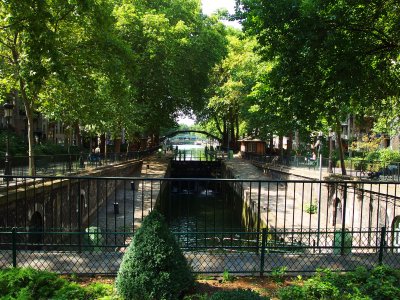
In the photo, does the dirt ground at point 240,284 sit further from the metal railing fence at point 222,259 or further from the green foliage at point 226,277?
the metal railing fence at point 222,259

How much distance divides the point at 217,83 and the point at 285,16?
34409 mm

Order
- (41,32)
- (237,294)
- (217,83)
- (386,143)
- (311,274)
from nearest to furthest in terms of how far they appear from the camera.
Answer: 1. (237,294)
2. (311,274)
3. (41,32)
4. (217,83)
5. (386,143)

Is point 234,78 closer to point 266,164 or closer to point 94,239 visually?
point 266,164

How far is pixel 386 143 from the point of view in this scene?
4834cm

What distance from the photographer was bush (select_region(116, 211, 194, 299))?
452 centimetres

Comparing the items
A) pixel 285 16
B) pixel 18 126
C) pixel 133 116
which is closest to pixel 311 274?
pixel 285 16

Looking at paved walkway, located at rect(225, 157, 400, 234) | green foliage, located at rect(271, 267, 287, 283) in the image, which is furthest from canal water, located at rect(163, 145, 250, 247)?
paved walkway, located at rect(225, 157, 400, 234)

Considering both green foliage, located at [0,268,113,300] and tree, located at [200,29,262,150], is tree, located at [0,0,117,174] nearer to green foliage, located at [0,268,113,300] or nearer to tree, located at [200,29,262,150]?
green foliage, located at [0,268,113,300]

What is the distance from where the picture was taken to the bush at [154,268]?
4.52 m

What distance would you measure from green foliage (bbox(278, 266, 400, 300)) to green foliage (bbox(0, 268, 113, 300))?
2.36 metres

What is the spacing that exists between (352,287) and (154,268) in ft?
8.14

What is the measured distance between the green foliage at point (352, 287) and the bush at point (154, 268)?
1276mm

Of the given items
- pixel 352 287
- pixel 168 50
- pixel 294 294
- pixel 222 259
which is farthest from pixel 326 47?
pixel 168 50

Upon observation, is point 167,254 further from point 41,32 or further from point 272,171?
point 272,171
